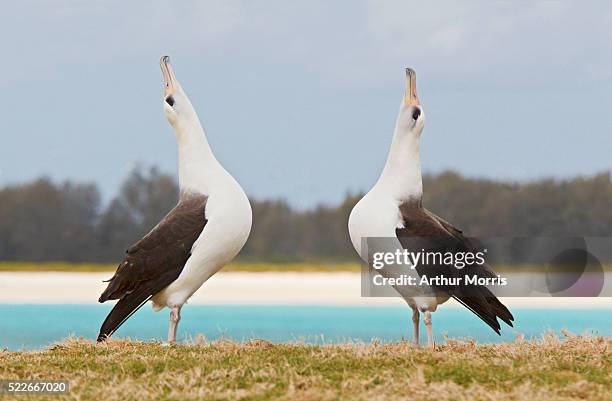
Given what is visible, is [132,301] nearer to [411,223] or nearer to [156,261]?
[156,261]

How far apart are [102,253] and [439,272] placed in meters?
19.6

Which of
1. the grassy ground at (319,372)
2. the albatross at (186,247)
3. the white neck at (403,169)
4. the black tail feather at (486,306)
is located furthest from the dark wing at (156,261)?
the black tail feather at (486,306)

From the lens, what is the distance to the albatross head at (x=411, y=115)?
912 centimetres

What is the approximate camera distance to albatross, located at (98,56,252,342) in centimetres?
882

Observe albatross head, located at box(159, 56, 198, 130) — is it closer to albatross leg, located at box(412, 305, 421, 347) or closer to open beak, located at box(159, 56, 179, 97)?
open beak, located at box(159, 56, 179, 97)

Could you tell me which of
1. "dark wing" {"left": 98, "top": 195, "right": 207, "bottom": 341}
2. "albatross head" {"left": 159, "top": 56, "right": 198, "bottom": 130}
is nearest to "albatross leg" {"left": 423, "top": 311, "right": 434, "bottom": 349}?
"dark wing" {"left": 98, "top": 195, "right": 207, "bottom": 341}

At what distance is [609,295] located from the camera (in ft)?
38.6

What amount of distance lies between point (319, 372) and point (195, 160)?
2996 mm

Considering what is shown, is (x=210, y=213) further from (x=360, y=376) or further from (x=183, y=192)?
(x=360, y=376)

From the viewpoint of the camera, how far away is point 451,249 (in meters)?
8.76

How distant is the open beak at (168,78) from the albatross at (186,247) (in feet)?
2.55

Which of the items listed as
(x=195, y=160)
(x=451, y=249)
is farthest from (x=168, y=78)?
(x=451, y=249)

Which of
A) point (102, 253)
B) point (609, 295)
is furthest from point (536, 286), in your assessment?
point (102, 253)

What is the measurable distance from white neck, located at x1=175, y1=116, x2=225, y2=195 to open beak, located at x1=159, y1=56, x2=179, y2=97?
0.44 meters
